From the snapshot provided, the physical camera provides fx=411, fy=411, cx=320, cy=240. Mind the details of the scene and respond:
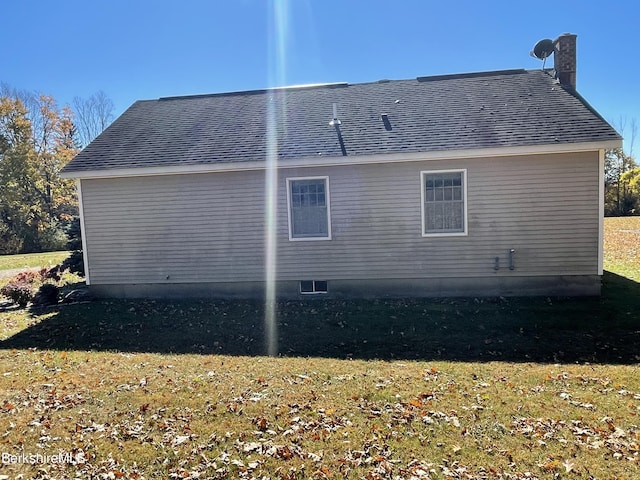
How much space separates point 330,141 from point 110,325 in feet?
20.7

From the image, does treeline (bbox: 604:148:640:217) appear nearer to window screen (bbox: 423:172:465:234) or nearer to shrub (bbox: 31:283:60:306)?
window screen (bbox: 423:172:465:234)

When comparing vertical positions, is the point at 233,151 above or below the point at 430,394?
above

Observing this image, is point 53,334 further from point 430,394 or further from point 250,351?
point 430,394

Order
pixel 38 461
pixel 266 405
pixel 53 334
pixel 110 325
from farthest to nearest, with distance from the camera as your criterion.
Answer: pixel 110 325
pixel 53 334
pixel 266 405
pixel 38 461

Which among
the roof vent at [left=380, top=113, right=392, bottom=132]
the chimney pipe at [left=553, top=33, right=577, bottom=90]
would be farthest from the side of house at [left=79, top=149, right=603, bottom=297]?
the chimney pipe at [left=553, top=33, right=577, bottom=90]

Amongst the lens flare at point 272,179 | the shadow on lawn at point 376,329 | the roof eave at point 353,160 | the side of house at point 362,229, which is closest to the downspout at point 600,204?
the side of house at point 362,229

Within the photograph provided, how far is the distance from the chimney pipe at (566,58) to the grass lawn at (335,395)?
628 cm

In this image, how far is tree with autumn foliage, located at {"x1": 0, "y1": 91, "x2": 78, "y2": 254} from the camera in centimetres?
2833

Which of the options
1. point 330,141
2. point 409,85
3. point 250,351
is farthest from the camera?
point 409,85

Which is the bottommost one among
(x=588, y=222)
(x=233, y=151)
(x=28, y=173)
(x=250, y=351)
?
(x=250, y=351)

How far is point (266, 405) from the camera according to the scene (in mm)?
4438

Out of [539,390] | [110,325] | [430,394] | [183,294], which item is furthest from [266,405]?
[183,294]

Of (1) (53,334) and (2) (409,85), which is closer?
(1) (53,334)

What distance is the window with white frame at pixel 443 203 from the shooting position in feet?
30.8
